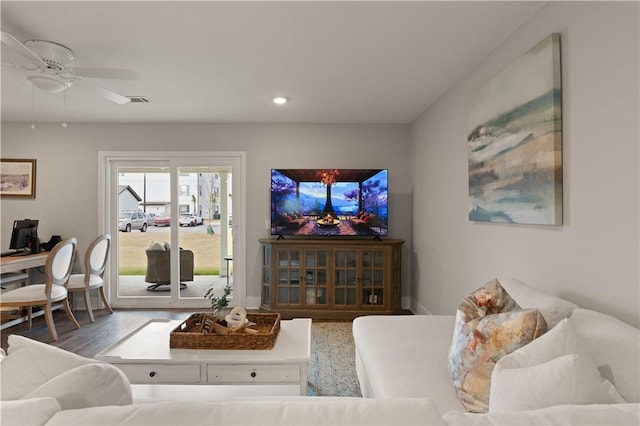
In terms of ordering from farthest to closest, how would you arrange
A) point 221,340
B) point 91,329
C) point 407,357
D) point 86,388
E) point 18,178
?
point 18,178
point 91,329
point 221,340
point 407,357
point 86,388

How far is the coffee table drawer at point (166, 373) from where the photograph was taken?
2.02 m

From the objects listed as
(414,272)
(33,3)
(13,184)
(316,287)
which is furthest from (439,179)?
(13,184)

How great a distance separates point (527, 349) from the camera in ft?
3.87

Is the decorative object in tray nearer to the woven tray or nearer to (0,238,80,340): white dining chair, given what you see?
the woven tray

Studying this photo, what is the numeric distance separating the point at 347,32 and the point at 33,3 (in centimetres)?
175

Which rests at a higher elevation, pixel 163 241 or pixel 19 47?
pixel 19 47

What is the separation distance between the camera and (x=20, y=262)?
12.9ft

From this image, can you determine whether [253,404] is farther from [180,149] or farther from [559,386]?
[180,149]

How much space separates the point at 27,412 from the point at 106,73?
295 centimetres

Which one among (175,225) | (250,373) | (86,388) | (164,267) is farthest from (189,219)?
(86,388)

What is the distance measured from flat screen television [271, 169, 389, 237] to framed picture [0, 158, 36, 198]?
10.3 feet

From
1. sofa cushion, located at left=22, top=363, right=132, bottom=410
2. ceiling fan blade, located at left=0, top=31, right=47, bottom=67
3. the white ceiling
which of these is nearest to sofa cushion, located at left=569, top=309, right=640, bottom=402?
sofa cushion, located at left=22, top=363, right=132, bottom=410

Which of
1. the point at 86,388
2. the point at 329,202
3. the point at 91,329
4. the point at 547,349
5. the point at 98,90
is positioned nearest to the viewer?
the point at 86,388

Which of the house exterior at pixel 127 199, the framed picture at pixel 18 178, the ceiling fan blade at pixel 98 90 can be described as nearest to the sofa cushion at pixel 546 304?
the ceiling fan blade at pixel 98 90
